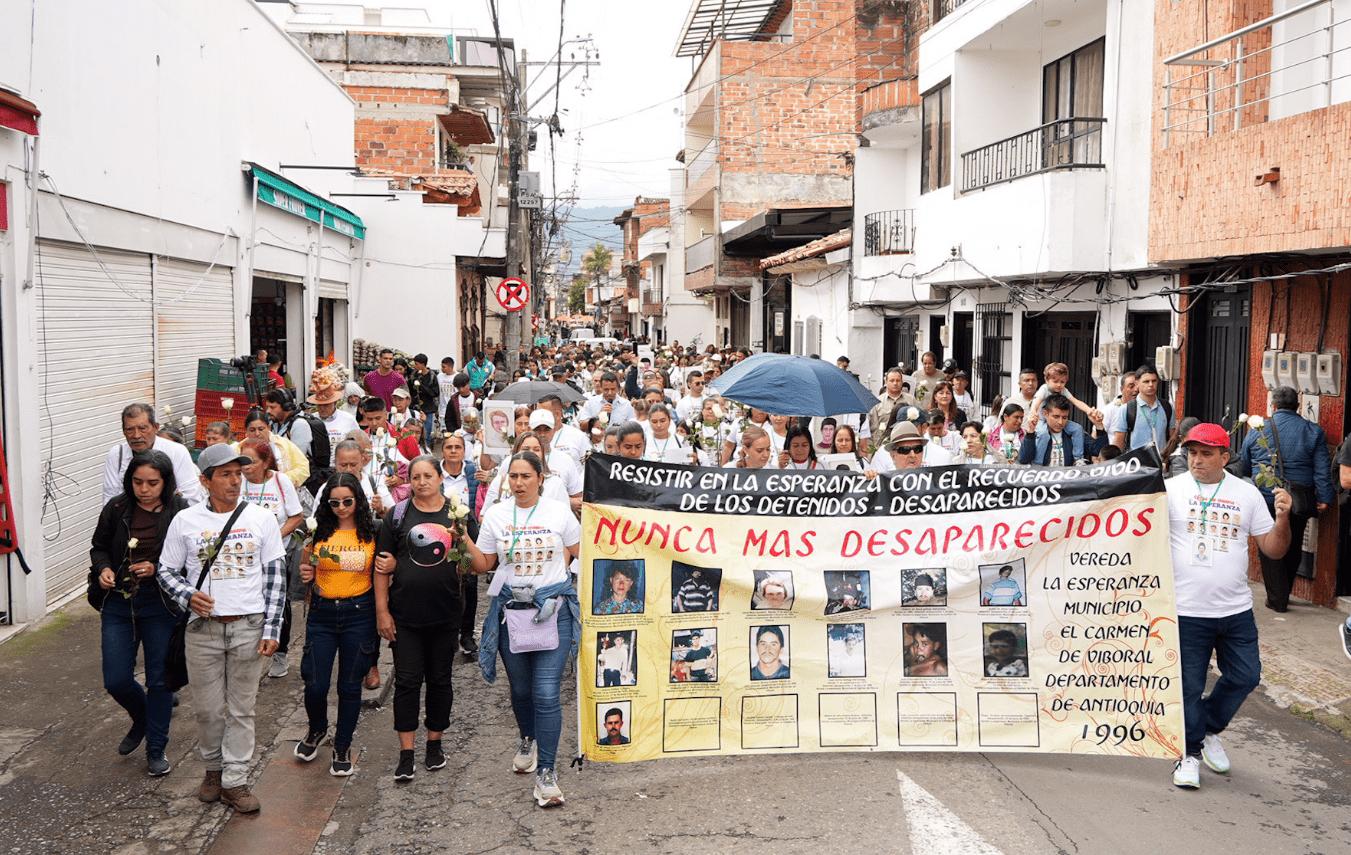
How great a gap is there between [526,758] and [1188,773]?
3.48m

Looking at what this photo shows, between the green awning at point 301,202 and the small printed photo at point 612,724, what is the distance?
38.4ft

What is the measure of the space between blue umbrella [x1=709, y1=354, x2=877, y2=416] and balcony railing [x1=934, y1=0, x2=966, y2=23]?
29.2 feet

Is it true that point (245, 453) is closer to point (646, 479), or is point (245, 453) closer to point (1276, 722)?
point (646, 479)

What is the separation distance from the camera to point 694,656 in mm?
6055

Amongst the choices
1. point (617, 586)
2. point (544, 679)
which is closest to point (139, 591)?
point (544, 679)

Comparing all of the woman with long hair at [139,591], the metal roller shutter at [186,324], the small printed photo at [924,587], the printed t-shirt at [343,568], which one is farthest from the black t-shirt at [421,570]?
the metal roller shutter at [186,324]

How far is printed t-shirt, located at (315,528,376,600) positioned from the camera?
608cm

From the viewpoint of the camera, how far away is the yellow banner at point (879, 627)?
19.7ft

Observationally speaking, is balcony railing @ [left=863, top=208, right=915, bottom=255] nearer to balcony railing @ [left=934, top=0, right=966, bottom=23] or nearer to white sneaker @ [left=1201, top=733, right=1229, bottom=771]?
balcony railing @ [left=934, top=0, right=966, bottom=23]

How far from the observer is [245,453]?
265 inches

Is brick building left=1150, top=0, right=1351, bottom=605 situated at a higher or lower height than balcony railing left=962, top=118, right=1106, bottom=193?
lower

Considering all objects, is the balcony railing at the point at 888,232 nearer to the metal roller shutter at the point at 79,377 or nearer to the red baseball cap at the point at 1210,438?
the metal roller shutter at the point at 79,377

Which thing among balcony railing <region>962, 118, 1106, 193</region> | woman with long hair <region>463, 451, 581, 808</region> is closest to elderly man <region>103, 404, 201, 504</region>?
woman with long hair <region>463, 451, 581, 808</region>

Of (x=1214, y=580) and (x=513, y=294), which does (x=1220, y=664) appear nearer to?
(x=1214, y=580)
